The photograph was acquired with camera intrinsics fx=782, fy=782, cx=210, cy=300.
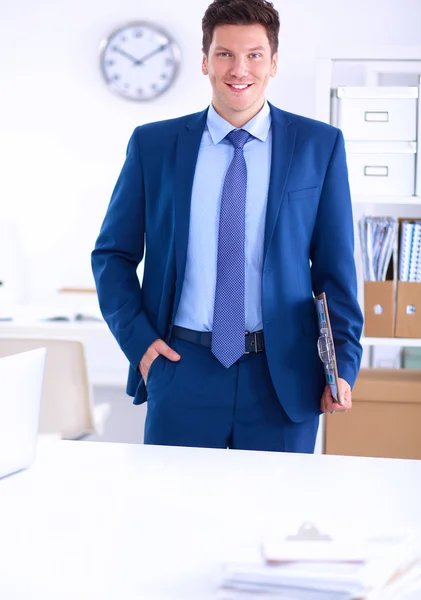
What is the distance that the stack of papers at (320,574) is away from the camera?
2.70ft

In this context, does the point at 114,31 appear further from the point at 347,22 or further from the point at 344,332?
the point at 344,332

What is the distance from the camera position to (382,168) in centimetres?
275

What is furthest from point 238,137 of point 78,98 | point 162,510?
point 78,98

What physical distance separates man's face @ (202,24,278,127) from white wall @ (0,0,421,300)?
7.31 feet

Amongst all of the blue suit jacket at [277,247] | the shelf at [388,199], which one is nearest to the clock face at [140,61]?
the shelf at [388,199]

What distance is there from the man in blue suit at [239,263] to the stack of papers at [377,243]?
3.02ft

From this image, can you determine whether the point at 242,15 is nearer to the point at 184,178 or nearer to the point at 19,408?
the point at 184,178

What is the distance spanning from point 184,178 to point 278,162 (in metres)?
0.21

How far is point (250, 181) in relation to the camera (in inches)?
68.6

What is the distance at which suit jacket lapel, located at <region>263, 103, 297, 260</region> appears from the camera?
170 cm

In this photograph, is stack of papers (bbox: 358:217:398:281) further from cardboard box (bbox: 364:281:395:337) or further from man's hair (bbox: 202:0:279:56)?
man's hair (bbox: 202:0:279:56)

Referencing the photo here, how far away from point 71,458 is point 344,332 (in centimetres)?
69

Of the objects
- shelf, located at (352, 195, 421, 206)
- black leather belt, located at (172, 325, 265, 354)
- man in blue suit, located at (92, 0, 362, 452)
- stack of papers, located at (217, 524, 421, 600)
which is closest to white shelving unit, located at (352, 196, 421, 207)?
shelf, located at (352, 195, 421, 206)

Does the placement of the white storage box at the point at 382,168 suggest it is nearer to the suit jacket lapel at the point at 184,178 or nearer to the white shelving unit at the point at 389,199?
the white shelving unit at the point at 389,199
